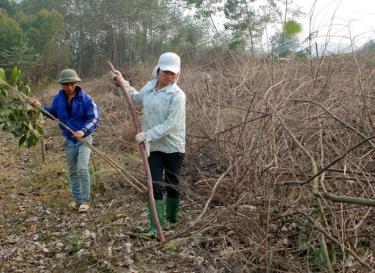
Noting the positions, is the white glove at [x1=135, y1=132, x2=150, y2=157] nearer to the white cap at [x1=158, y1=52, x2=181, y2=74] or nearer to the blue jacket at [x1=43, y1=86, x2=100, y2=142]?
the white cap at [x1=158, y1=52, x2=181, y2=74]

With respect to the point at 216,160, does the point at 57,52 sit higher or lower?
higher

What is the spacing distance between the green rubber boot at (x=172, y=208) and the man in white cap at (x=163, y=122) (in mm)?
128

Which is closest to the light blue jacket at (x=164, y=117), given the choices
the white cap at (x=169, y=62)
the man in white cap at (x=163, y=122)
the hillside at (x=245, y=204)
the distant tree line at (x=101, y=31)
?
the man in white cap at (x=163, y=122)

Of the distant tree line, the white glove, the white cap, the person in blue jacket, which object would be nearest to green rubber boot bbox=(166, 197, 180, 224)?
the white glove

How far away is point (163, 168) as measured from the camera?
3.67 meters

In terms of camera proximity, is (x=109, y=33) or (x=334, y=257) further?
(x=109, y=33)

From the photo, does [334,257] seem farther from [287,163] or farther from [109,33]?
[109,33]

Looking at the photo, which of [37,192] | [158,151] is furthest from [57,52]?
[158,151]

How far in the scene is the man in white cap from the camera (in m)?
3.34

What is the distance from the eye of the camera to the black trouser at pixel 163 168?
3562 millimetres

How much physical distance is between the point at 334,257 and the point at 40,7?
3510 cm

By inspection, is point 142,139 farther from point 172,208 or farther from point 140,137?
point 172,208

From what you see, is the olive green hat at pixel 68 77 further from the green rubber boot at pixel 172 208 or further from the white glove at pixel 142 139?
the green rubber boot at pixel 172 208

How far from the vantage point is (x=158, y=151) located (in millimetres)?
3566
